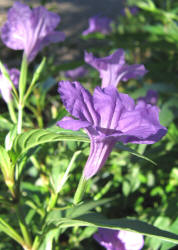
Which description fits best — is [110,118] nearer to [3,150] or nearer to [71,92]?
[71,92]

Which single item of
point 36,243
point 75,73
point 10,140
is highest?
point 10,140

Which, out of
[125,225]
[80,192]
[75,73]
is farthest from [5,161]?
[75,73]

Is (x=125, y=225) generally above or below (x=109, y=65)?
below

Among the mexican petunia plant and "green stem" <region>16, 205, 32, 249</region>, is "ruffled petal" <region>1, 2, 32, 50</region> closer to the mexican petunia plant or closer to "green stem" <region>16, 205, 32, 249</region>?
the mexican petunia plant

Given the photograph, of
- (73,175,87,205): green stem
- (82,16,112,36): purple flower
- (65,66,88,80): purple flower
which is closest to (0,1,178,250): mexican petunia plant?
(73,175,87,205): green stem

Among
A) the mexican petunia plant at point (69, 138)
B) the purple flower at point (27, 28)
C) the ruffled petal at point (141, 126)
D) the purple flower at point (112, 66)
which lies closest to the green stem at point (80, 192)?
the mexican petunia plant at point (69, 138)

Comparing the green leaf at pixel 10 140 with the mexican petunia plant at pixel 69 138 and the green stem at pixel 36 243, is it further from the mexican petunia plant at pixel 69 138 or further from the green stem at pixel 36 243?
the green stem at pixel 36 243

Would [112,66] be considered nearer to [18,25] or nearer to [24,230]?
[18,25]
